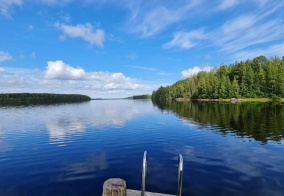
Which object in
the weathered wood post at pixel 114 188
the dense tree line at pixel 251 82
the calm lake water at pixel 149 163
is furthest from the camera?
the dense tree line at pixel 251 82

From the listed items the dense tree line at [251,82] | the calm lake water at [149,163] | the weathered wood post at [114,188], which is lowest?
the calm lake water at [149,163]

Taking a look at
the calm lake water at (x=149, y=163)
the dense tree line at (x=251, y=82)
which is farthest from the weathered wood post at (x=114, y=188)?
the dense tree line at (x=251, y=82)

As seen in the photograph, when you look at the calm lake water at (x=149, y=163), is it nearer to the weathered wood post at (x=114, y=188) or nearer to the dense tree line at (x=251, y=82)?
the weathered wood post at (x=114, y=188)

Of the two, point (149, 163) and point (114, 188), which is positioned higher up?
point (114, 188)

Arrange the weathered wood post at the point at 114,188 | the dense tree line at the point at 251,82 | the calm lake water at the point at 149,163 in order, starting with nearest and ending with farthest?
1. the weathered wood post at the point at 114,188
2. the calm lake water at the point at 149,163
3. the dense tree line at the point at 251,82

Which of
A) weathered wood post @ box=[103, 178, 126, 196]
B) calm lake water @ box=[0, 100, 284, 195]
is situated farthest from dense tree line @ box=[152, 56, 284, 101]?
weathered wood post @ box=[103, 178, 126, 196]

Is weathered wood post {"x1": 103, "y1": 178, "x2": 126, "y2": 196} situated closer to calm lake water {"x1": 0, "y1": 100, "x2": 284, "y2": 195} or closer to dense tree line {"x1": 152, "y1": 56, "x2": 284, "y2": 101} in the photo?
calm lake water {"x1": 0, "y1": 100, "x2": 284, "y2": 195}

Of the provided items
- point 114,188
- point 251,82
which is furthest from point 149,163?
point 251,82

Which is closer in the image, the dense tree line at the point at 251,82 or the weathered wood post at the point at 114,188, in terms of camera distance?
the weathered wood post at the point at 114,188

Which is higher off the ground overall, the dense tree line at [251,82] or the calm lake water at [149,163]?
the dense tree line at [251,82]

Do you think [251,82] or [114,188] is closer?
[114,188]

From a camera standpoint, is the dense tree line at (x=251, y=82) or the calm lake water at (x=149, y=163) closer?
the calm lake water at (x=149, y=163)

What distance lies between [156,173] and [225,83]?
525ft

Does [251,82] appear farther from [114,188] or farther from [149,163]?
[114,188]
